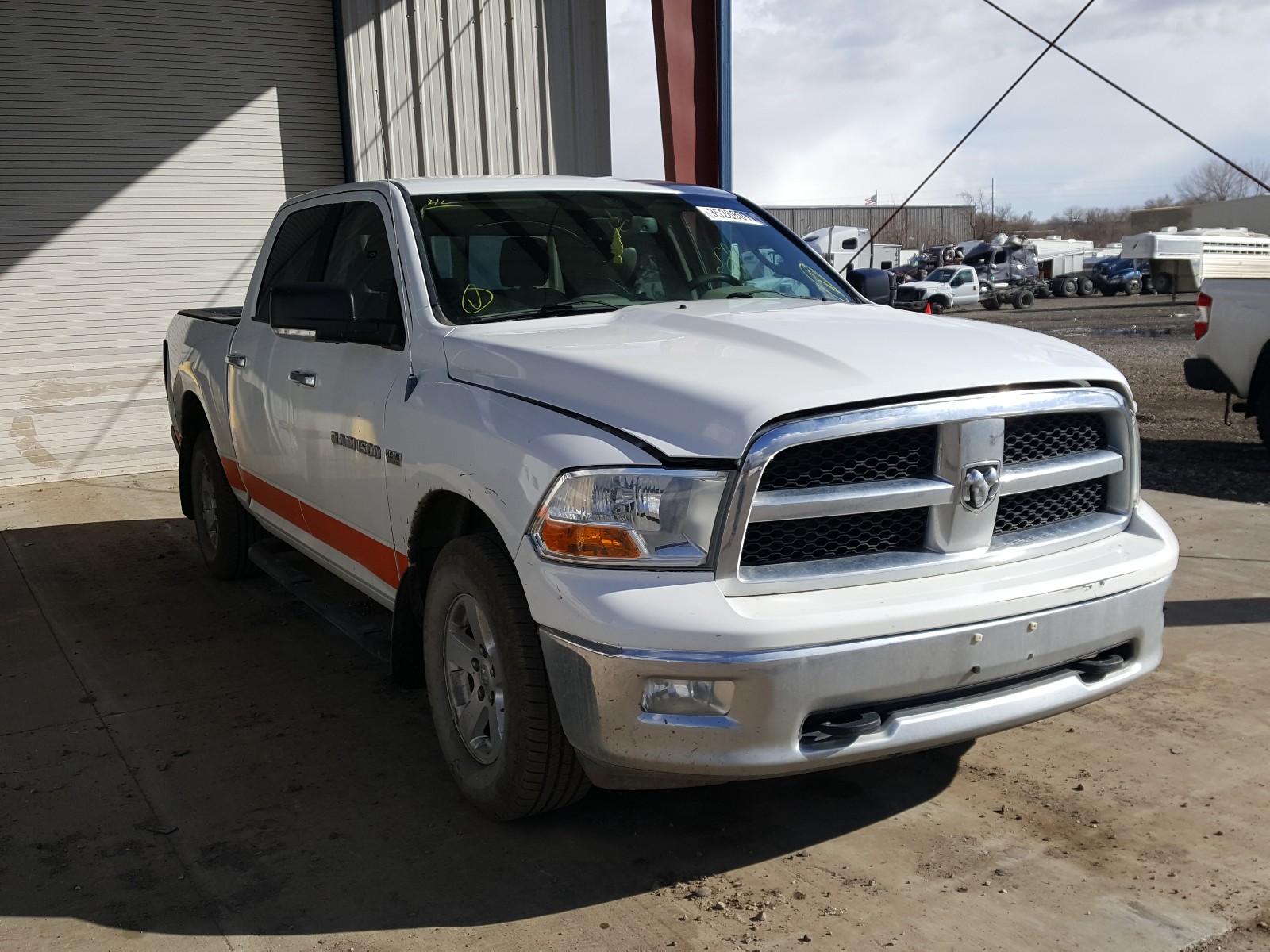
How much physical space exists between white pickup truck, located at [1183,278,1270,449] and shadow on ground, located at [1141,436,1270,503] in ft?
1.10

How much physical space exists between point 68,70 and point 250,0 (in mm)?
1707

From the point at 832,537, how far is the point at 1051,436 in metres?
0.77

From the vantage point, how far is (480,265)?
14.0ft

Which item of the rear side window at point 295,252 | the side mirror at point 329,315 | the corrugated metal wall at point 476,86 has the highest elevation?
the corrugated metal wall at point 476,86

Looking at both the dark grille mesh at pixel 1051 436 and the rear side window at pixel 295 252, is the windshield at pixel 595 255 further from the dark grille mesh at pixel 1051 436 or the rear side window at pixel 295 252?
the dark grille mesh at pixel 1051 436

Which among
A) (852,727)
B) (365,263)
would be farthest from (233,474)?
(852,727)

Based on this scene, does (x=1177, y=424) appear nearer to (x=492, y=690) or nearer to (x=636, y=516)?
(x=492, y=690)

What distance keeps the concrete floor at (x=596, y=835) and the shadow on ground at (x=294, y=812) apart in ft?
0.03

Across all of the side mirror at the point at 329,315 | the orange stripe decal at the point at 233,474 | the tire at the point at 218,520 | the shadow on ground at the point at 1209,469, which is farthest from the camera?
the shadow on ground at the point at 1209,469

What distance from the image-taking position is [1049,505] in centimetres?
341

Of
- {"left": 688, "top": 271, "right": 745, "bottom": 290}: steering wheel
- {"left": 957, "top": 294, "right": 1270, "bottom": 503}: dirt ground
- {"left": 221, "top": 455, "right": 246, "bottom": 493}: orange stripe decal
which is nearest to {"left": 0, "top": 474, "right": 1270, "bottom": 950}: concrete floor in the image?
{"left": 221, "top": 455, "right": 246, "bottom": 493}: orange stripe decal

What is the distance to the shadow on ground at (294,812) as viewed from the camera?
3189 millimetres

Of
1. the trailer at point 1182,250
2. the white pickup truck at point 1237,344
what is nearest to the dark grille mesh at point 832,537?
the white pickup truck at point 1237,344

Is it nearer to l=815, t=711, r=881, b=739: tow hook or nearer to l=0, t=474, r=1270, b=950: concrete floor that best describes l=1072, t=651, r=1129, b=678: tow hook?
l=0, t=474, r=1270, b=950: concrete floor
